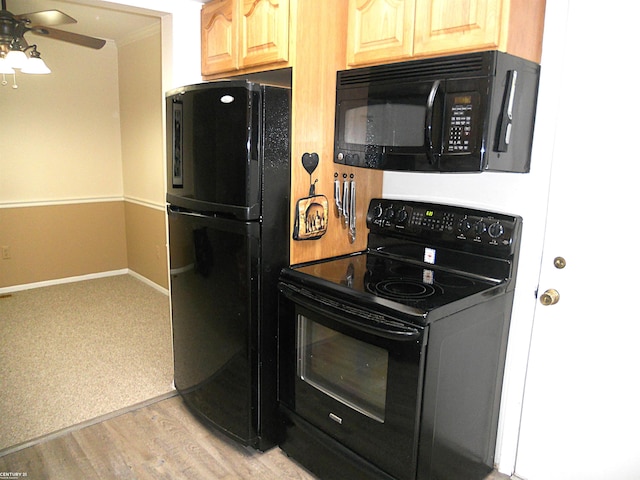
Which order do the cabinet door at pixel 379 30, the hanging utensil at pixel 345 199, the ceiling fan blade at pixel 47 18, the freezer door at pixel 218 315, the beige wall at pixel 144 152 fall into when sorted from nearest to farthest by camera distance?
1. the cabinet door at pixel 379 30
2. the freezer door at pixel 218 315
3. the hanging utensil at pixel 345 199
4. the ceiling fan blade at pixel 47 18
5. the beige wall at pixel 144 152

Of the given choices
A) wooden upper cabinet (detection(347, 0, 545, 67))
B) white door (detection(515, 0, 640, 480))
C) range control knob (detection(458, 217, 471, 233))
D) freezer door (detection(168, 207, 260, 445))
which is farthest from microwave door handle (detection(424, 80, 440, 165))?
freezer door (detection(168, 207, 260, 445))

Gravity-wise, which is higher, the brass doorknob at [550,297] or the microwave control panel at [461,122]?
the microwave control panel at [461,122]

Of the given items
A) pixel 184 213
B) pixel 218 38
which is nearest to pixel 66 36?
pixel 218 38

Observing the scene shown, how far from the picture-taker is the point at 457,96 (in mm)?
1578

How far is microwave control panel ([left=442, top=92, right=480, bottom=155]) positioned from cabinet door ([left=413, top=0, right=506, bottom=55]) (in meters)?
0.17

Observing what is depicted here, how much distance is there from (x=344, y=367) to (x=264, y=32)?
146 cm

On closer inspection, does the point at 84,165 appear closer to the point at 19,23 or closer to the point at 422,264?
the point at 19,23

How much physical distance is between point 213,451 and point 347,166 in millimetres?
1494

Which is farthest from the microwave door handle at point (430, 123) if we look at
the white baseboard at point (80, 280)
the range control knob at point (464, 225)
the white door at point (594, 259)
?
the white baseboard at point (80, 280)

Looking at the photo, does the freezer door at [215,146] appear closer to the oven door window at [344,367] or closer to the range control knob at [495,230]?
the oven door window at [344,367]

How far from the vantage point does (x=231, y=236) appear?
2.00 metres

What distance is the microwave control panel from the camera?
1545 millimetres

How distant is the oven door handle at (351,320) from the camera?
1527 millimetres

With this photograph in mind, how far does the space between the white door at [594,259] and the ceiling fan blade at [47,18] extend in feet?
8.53
